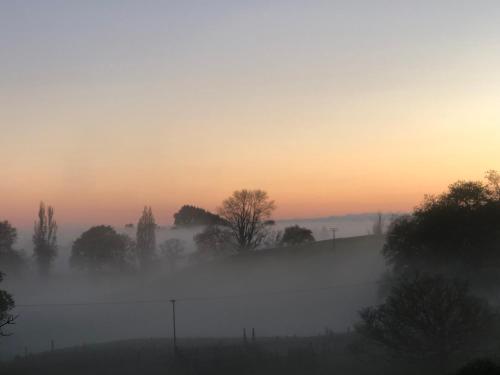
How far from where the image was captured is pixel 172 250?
131375 millimetres

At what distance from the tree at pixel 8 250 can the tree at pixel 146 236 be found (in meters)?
22.7

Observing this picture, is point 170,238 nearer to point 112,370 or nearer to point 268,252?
point 268,252

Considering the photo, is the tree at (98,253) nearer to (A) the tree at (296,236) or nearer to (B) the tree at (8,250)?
(B) the tree at (8,250)

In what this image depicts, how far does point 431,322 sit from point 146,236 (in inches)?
3326

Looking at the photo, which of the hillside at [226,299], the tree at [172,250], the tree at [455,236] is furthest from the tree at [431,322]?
the tree at [172,250]

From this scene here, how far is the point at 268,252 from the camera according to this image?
339 feet

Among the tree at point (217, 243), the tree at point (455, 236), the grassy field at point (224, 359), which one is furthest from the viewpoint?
the tree at point (217, 243)

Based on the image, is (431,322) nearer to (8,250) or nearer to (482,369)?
(482,369)

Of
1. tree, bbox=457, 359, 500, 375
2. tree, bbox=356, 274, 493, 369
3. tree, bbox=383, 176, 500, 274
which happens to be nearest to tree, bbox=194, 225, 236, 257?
tree, bbox=383, 176, 500, 274

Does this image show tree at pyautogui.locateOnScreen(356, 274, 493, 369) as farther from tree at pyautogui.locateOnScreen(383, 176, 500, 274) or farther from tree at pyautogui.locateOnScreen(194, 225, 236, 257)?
tree at pyautogui.locateOnScreen(194, 225, 236, 257)

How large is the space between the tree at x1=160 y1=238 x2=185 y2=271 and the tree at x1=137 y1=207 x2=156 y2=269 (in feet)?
53.3

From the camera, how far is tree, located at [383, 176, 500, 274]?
56.0 metres

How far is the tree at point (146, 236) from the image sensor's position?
110887 millimetres

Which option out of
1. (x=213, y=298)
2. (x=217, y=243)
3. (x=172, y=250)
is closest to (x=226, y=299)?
(x=213, y=298)
